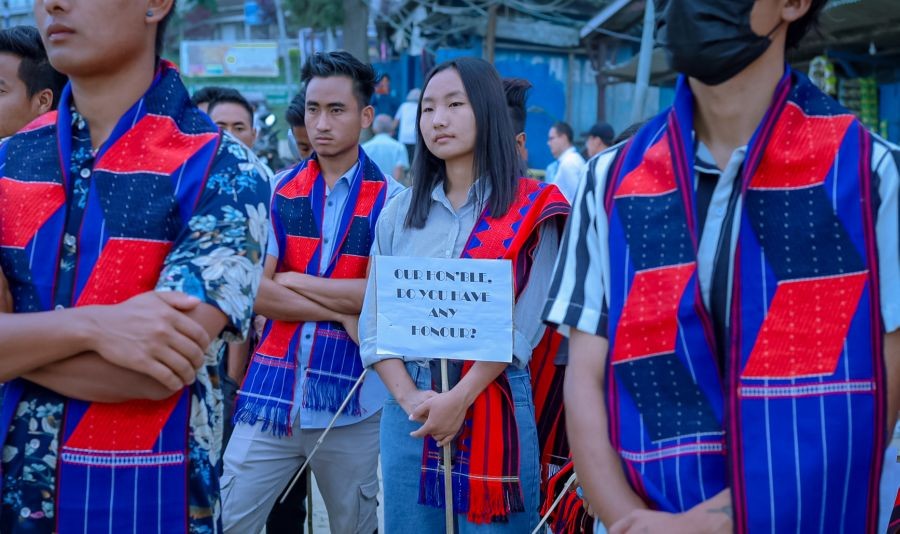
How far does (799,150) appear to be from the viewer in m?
1.94

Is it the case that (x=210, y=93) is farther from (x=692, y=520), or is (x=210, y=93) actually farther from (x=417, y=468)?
(x=692, y=520)

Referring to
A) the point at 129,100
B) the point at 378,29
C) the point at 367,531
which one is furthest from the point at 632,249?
the point at 378,29

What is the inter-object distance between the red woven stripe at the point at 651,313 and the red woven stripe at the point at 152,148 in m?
1.05

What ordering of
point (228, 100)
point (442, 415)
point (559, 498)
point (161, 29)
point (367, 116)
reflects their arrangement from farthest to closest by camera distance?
point (228, 100) → point (367, 116) → point (442, 415) → point (559, 498) → point (161, 29)

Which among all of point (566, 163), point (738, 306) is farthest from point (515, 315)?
point (566, 163)

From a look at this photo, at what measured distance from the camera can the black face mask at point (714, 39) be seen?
1.97 m

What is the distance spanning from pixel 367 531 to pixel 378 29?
2510 centimetres

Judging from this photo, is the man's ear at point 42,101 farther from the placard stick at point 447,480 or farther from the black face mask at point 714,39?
the black face mask at point 714,39

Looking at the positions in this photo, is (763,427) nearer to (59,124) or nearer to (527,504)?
(527,504)

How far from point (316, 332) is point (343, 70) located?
124 cm

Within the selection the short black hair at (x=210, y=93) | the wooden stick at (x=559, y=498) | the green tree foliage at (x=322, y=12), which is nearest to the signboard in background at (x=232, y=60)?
the green tree foliage at (x=322, y=12)

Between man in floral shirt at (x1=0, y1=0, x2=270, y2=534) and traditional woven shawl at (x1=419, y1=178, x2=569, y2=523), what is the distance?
1128mm

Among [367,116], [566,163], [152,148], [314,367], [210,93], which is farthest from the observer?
[566,163]

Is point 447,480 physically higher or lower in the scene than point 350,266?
lower
